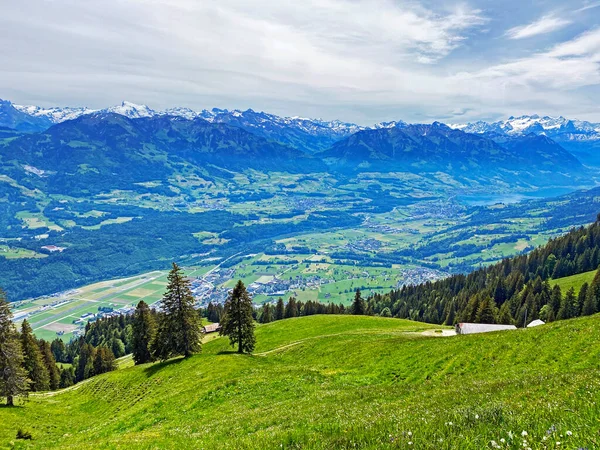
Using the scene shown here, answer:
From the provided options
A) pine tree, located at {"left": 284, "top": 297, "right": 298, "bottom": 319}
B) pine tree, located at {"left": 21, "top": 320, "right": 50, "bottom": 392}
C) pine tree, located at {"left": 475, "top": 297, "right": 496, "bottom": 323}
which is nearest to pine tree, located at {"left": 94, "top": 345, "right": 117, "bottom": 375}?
pine tree, located at {"left": 21, "top": 320, "right": 50, "bottom": 392}

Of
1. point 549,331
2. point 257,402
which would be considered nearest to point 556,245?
point 549,331

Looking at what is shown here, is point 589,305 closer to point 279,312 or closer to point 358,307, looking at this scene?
point 358,307

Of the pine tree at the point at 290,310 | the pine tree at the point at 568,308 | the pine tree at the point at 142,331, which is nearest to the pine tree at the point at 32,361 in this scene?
the pine tree at the point at 142,331

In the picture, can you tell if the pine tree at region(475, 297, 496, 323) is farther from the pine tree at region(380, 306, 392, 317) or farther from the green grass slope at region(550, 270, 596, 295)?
the pine tree at region(380, 306, 392, 317)

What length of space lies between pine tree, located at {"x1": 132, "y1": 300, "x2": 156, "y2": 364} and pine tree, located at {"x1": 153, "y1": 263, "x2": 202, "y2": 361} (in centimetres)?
1970

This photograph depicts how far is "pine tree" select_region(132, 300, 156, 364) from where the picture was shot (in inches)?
3086

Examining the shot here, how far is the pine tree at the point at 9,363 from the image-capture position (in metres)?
41.7

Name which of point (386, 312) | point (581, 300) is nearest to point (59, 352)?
point (386, 312)

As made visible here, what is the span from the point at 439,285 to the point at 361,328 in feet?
322

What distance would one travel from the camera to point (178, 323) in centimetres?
5950

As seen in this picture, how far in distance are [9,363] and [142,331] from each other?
37437mm

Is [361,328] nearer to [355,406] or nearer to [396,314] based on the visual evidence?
[355,406]

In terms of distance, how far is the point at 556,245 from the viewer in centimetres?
15500

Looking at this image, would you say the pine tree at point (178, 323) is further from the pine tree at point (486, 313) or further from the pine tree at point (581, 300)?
the pine tree at point (581, 300)
